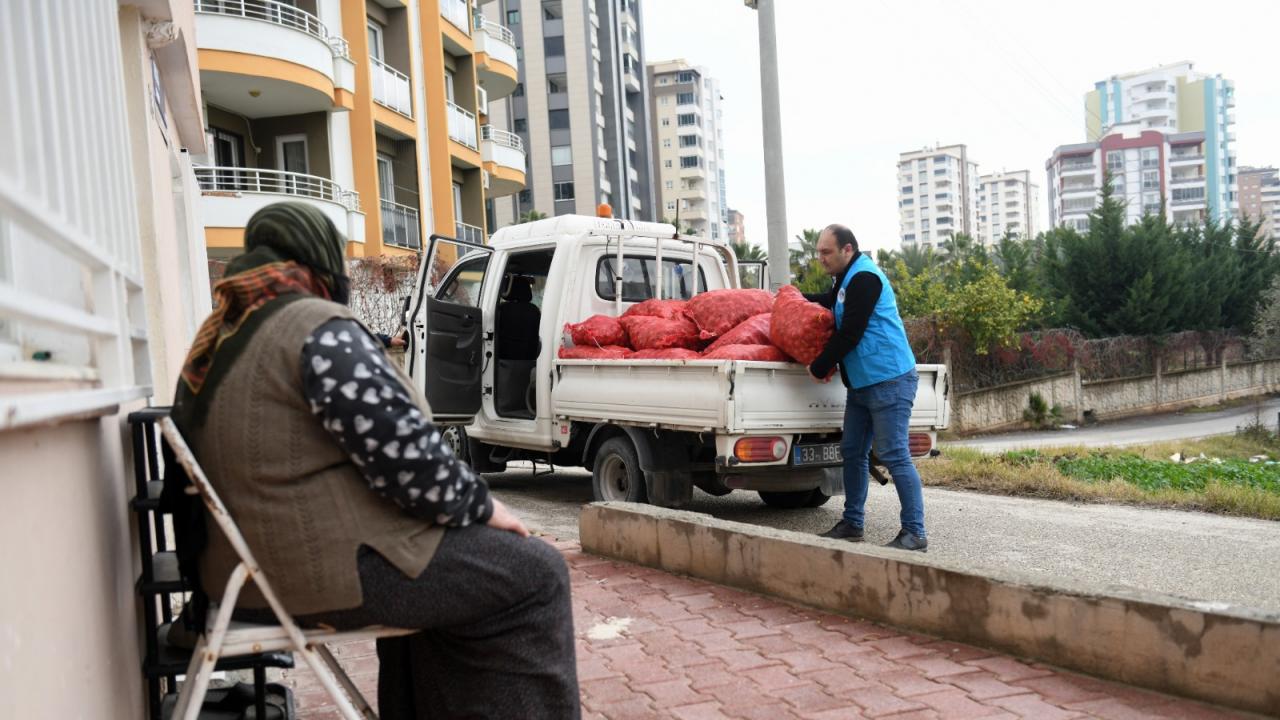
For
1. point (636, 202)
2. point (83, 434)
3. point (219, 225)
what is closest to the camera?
point (83, 434)

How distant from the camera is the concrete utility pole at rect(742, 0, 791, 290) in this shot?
38.4ft

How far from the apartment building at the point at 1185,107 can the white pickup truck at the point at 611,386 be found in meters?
170

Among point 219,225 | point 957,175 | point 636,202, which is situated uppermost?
point 957,175

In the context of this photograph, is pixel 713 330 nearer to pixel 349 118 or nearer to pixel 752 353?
pixel 752 353

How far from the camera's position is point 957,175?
18300 cm

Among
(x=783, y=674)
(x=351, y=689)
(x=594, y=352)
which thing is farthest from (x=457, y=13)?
(x=351, y=689)

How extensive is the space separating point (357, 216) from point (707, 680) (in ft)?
62.6

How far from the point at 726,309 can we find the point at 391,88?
1934 centimetres

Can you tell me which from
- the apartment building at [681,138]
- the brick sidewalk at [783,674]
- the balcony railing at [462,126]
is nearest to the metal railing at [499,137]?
the balcony railing at [462,126]

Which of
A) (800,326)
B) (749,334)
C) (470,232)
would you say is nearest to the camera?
(800,326)

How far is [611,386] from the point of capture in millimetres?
7824

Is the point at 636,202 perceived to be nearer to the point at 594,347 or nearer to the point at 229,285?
the point at 594,347

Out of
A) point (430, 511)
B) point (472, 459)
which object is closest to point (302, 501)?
point (430, 511)

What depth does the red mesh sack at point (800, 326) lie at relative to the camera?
6680 millimetres
